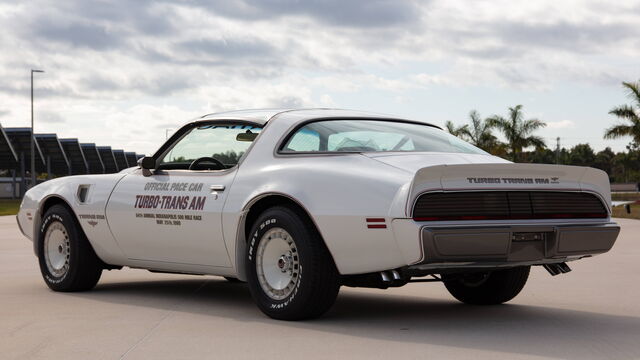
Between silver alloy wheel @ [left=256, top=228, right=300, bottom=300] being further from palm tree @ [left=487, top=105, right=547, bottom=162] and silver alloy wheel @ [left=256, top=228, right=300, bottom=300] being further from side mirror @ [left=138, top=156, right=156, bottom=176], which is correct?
palm tree @ [left=487, top=105, right=547, bottom=162]

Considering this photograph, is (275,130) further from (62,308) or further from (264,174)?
(62,308)

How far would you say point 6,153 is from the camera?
215ft

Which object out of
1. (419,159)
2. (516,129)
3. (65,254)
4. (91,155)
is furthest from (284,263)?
(91,155)

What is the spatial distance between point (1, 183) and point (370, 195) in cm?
9440

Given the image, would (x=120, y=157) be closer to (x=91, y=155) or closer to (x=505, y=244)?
(x=91, y=155)

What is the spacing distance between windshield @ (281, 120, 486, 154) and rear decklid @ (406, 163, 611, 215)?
2.88 ft

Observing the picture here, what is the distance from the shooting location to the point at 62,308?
7258 millimetres

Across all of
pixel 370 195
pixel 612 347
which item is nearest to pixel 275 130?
pixel 370 195

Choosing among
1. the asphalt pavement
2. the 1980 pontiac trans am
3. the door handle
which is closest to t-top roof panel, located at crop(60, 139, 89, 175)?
the asphalt pavement

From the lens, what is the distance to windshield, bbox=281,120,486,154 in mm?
6641

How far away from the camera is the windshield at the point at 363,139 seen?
664cm

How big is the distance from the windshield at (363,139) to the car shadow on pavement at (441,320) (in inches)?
46.0

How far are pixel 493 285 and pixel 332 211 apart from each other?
1.96 m

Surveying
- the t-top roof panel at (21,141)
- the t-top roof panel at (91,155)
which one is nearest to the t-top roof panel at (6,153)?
the t-top roof panel at (21,141)
